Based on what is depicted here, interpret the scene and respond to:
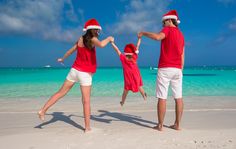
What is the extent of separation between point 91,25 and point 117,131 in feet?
6.39

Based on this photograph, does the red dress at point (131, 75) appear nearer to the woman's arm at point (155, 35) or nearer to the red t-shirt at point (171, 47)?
the red t-shirt at point (171, 47)

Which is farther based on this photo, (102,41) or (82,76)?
(82,76)

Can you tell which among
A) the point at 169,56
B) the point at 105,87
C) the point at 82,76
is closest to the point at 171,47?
the point at 169,56

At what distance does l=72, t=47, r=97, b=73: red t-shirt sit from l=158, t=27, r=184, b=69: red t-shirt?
4.07ft

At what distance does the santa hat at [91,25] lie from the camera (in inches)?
174

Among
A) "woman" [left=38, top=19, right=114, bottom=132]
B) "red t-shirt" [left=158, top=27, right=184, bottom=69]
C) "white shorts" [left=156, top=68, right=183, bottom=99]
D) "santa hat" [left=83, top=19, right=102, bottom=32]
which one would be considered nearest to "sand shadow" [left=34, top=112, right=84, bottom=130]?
"woman" [left=38, top=19, right=114, bottom=132]

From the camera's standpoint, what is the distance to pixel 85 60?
15.3 ft

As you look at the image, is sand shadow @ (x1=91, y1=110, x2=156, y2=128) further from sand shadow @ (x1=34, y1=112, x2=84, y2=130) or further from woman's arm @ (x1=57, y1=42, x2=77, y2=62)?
woman's arm @ (x1=57, y1=42, x2=77, y2=62)

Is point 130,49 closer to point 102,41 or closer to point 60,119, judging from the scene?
point 60,119

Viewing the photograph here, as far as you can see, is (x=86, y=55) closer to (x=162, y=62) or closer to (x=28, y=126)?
(x=162, y=62)

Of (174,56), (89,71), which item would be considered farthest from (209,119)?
(89,71)

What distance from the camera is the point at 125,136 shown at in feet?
14.3

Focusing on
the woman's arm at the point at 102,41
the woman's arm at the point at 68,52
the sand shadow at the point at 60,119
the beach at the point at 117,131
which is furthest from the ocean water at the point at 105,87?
the woman's arm at the point at 102,41

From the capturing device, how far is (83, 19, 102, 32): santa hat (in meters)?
4.43
